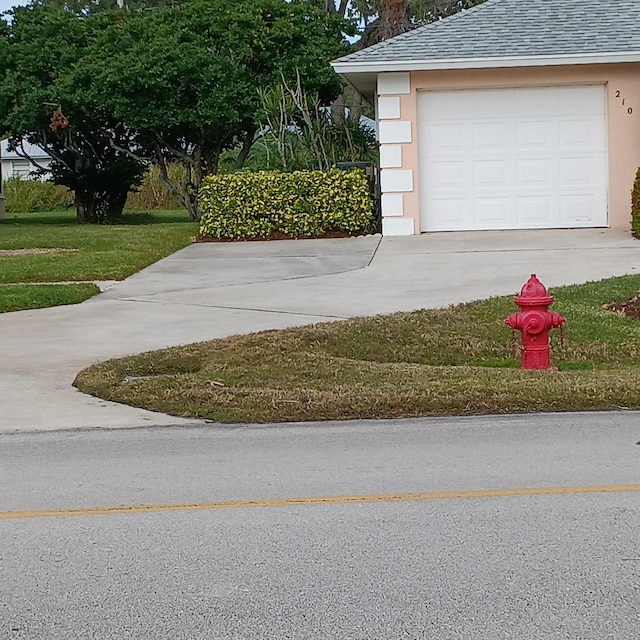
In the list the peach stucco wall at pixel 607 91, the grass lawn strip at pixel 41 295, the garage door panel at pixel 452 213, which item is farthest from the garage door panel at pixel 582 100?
the grass lawn strip at pixel 41 295

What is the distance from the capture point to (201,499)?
5.67 meters

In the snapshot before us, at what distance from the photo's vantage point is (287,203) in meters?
19.6

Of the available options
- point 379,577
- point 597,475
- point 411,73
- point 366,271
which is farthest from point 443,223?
point 379,577

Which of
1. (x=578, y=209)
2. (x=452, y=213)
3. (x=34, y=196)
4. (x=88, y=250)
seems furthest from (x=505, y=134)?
(x=34, y=196)

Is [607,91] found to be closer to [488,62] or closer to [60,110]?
[488,62]

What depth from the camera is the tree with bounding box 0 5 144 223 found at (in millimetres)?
25203

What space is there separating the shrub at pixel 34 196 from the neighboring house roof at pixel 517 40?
26.9m

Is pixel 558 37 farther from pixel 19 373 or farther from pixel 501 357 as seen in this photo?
pixel 19 373

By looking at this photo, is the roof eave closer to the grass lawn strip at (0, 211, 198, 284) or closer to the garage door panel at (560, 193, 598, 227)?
the garage door panel at (560, 193, 598, 227)

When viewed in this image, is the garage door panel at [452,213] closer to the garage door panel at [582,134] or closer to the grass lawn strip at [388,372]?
the garage door panel at [582,134]

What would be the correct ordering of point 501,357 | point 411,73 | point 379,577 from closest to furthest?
point 379,577 → point 501,357 → point 411,73

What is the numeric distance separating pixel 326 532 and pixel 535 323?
13.2ft

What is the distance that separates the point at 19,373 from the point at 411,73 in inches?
464

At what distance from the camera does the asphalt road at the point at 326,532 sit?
412 cm
